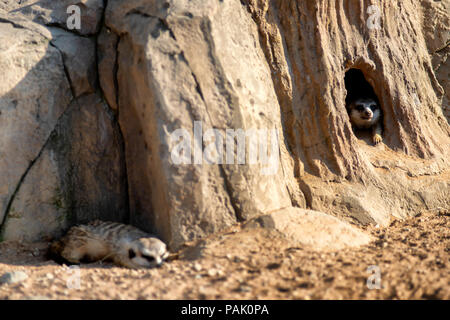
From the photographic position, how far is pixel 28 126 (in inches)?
167

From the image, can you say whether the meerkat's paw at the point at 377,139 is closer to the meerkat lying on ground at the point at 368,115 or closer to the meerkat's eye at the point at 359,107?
the meerkat lying on ground at the point at 368,115

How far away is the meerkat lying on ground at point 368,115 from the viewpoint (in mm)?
5922

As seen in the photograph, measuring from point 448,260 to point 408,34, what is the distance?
12.7ft

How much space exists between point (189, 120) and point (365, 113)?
2858 mm

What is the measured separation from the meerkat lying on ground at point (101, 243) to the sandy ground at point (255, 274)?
0.12 m

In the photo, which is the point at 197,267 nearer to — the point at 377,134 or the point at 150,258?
the point at 150,258

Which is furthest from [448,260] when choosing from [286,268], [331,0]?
[331,0]

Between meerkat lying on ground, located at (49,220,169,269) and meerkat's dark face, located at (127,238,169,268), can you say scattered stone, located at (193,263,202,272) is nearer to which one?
meerkat's dark face, located at (127,238,169,268)

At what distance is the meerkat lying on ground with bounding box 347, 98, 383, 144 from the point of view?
5.92 meters

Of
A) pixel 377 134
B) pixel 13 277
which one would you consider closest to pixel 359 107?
pixel 377 134

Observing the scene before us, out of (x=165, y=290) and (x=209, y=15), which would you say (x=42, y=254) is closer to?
(x=165, y=290)

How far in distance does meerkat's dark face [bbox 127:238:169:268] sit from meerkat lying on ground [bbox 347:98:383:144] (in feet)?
10.8

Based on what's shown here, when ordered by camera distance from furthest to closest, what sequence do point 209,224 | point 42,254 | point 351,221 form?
point 351,221
point 42,254
point 209,224

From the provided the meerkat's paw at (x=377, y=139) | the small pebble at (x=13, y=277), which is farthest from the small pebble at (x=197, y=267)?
the meerkat's paw at (x=377, y=139)
